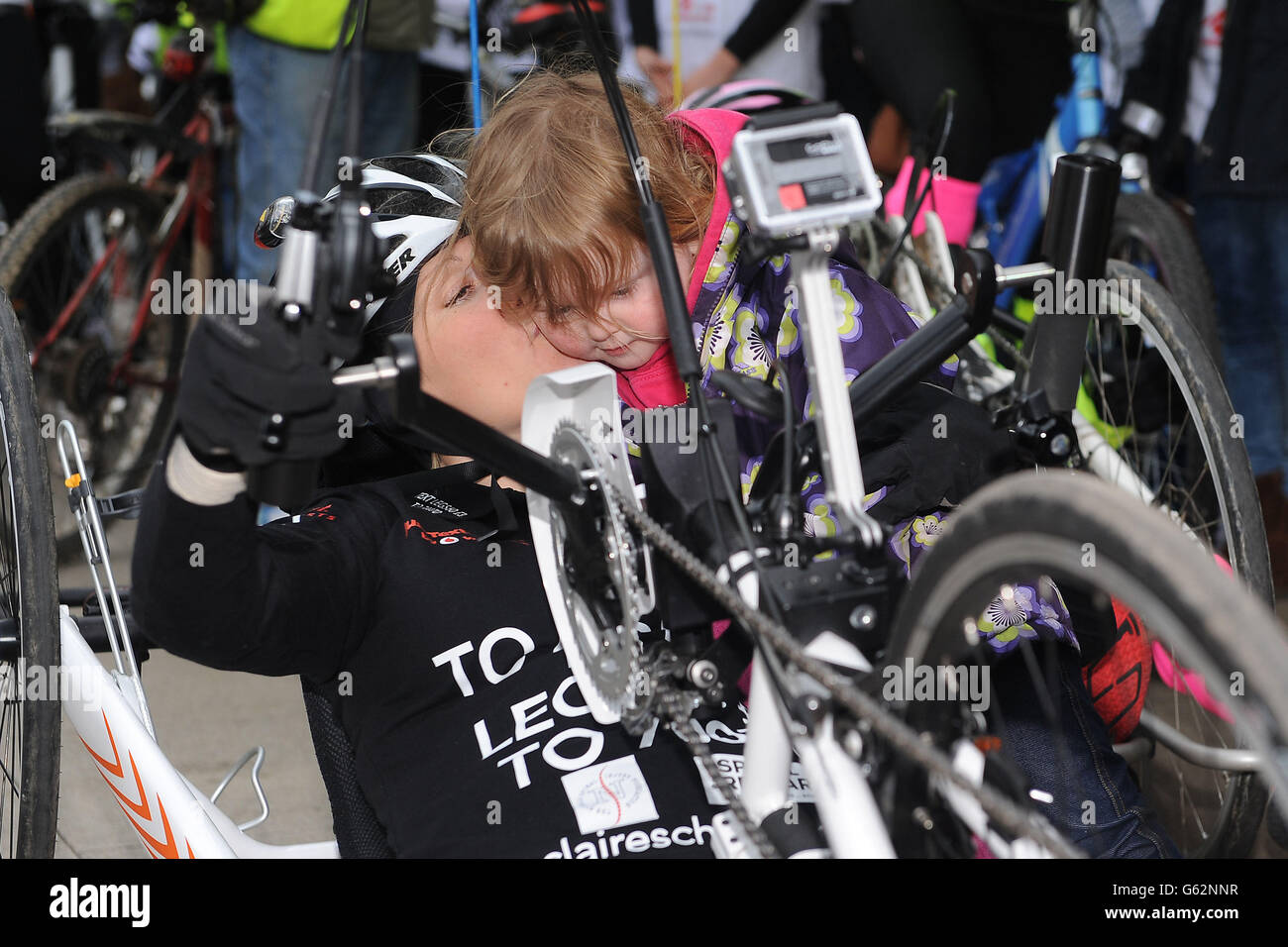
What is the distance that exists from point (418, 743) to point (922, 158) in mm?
1405

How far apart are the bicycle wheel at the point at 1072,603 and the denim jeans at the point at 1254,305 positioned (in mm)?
1525

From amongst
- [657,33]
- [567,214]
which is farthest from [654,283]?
[657,33]

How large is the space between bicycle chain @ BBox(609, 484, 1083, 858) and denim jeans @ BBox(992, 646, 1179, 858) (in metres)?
0.40

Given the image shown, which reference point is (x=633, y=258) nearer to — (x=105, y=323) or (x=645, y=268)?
(x=645, y=268)

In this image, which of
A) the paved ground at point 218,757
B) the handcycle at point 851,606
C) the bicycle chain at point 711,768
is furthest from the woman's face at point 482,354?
the paved ground at point 218,757

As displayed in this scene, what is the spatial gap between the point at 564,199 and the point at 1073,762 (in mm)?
780

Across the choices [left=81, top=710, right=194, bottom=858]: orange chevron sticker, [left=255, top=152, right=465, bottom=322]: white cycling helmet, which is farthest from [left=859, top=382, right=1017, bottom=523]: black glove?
[left=81, top=710, right=194, bottom=858]: orange chevron sticker

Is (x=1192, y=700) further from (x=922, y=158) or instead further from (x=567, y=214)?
(x=567, y=214)

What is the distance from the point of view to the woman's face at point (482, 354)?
59.4 inches

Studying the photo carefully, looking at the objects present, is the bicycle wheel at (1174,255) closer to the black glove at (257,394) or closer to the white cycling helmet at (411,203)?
the white cycling helmet at (411,203)

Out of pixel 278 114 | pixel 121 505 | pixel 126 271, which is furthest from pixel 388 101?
pixel 121 505

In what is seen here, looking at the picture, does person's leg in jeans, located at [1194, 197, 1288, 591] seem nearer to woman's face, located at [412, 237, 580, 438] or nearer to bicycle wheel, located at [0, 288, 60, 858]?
woman's face, located at [412, 237, 580, 438]

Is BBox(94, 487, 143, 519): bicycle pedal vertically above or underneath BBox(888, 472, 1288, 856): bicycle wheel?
underneath

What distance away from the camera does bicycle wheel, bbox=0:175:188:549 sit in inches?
116
